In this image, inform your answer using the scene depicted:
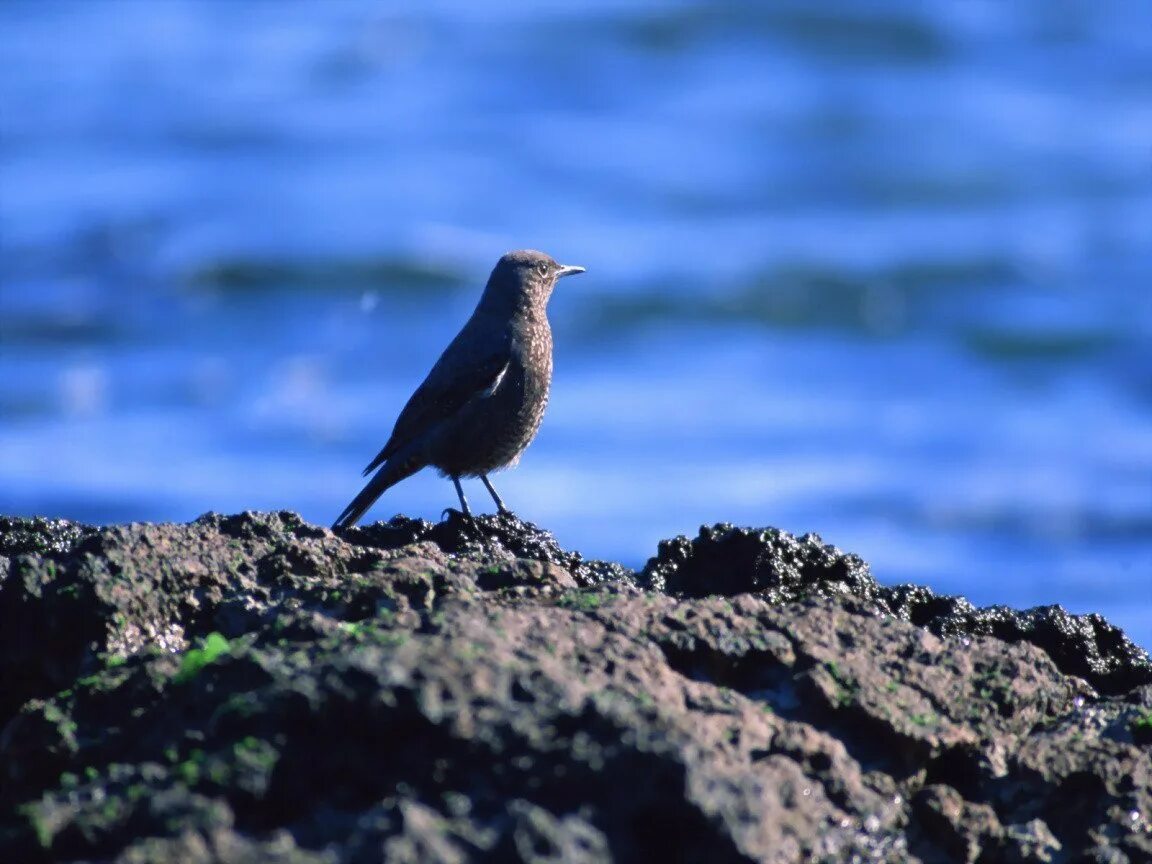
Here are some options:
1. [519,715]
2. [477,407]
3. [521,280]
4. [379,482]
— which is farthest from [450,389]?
[519,715]

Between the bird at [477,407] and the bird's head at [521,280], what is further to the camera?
the bird's head at [521,280]

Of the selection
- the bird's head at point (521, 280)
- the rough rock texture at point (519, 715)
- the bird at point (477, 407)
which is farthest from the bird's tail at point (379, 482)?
the rough rock texture at point (519, 715)

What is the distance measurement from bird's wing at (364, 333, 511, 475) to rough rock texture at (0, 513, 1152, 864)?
3079 mm

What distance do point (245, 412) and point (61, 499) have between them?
3.16m

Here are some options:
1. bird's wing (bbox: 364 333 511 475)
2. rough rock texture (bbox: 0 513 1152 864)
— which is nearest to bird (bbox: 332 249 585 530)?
bird's wing (bbox: 364 333 511 475)

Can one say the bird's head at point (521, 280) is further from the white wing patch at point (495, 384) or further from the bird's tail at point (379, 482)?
the bird's tail at point (379, 482)

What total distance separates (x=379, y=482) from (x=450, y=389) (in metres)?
0.55

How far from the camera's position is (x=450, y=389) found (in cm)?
815

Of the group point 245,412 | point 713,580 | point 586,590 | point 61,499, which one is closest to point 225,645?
point 586,590

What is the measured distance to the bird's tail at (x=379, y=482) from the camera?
26.7 ft

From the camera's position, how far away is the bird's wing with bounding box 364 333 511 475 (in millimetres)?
8141

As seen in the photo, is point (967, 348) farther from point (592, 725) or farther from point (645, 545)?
point (592, 725)

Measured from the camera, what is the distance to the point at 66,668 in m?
4.30

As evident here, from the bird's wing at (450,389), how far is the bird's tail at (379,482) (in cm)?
5
